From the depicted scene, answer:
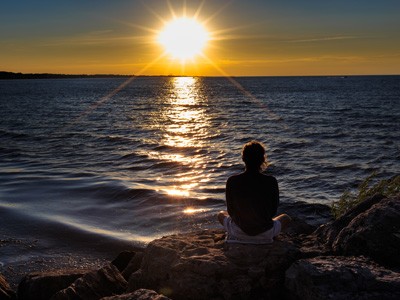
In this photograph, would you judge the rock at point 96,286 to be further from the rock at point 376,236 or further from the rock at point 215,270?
the rock at point 376,236

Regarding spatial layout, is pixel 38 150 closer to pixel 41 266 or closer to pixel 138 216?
pixel 138 216

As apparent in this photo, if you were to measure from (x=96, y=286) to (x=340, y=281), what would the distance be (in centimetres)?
345

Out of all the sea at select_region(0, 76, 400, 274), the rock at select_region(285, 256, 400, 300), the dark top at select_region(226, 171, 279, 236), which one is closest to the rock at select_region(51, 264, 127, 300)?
the dark top at select_region(226, 171, 279, 236)

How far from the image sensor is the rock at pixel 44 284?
703 centimetres

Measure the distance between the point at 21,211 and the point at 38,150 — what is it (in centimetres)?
1448

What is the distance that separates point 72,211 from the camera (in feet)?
44.2

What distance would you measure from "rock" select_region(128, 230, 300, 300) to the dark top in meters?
0.31

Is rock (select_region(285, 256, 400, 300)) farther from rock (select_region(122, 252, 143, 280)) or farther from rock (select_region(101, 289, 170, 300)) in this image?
rock (select_region(122, 252, 143, 280))

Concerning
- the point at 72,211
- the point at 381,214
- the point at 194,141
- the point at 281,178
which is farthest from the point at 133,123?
the point at 381,214

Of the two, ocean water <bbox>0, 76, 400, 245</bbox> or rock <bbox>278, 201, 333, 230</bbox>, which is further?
rock <bbox>278, 201, 333, 230</bbox>

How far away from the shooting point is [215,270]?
593 cm

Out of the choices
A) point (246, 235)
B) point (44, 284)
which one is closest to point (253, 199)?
point (246, 235)

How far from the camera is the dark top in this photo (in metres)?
6.54

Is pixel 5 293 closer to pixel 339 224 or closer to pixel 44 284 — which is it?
pixel 44 284
